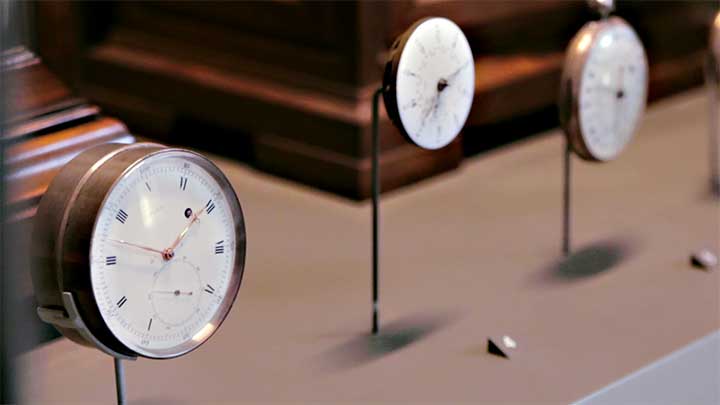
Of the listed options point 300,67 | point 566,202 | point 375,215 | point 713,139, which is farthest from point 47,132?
point 713,139

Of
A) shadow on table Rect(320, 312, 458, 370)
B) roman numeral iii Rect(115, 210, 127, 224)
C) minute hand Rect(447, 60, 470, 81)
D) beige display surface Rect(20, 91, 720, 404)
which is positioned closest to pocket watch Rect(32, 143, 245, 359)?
roman numeral iii Rect(115, 210, 127, 224)

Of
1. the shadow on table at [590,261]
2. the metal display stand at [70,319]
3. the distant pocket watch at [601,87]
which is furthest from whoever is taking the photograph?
the shadow on table at [590,261]

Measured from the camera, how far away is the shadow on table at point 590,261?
216 cm

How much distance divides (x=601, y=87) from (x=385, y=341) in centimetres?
67

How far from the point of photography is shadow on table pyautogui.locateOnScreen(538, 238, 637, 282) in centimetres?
216

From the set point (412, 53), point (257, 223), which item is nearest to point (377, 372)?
point (412, 53)

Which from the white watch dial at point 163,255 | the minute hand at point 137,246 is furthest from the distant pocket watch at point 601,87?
the minute hand at point 137,246

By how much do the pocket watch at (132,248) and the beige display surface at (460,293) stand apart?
0.26 m

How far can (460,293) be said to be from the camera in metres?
2.08

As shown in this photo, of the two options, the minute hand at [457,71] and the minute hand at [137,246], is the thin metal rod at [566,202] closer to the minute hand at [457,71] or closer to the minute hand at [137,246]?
the minute hand at [457,71]

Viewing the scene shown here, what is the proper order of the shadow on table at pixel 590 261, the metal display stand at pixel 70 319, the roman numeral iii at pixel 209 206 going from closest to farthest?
the metal display stand at pixel 70 319 < the roman numeral iii at pixel 209 206 < the shadow on table at pixel 590 261

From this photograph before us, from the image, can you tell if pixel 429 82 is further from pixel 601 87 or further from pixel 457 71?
pixel 601 87

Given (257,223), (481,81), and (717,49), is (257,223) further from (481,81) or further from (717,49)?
(717,49)

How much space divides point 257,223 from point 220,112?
58 cm
